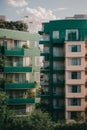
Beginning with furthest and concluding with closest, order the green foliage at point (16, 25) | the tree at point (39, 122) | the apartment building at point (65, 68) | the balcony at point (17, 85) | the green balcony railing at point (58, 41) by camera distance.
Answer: the green foliage at point (16, 25), the green balcony railing at point (58, 41), the apartment building at point (65, 68), the balcony at point (17, 85), the tree at point (39, 122)

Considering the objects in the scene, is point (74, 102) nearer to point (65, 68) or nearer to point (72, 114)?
point (72, 114)

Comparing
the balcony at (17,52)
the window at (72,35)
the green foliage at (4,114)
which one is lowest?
the green foliage at (4,114)

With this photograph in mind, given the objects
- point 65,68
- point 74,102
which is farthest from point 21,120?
point 65,68

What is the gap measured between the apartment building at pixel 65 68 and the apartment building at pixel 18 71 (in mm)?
6387

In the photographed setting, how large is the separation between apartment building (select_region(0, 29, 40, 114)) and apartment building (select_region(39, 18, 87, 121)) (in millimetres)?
6387

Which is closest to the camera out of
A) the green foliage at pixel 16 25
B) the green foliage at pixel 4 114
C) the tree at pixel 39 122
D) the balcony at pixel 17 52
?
the tree at pixel 39 122

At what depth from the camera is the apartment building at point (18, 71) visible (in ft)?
201

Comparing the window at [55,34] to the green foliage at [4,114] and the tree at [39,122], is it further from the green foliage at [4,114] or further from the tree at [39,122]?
the tree at [39,122]

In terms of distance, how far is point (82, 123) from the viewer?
6284 cm

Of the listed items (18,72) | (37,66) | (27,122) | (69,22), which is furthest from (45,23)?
(27,122)

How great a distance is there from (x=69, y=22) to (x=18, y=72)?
1286 cm

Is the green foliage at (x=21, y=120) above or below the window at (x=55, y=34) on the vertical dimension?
below

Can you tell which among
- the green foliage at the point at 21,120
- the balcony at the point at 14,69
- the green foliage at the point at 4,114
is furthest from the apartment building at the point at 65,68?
the green foliage at the point at 4,114

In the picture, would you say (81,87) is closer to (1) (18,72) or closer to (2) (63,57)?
(2) (63,57)
